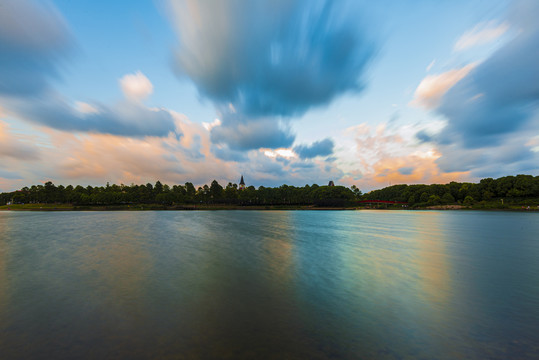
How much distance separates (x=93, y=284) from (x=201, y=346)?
10271 millimetres

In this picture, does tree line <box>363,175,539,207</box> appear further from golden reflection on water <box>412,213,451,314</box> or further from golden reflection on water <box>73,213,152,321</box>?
golden reflection on water <box>73,213,152,321</box>

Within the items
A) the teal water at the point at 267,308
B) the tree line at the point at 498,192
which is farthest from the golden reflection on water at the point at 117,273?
the tree line at the point at 498,192

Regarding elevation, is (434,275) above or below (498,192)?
below

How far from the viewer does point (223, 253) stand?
22.6 meters

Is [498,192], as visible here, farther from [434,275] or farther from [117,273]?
[117,273]

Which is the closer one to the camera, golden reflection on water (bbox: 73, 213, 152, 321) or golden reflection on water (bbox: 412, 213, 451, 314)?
golden reflection on water (bbox: 73, 213, 152, 321)

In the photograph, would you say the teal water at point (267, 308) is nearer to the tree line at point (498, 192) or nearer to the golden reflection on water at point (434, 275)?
the golden reflection on water at point (434, 275)

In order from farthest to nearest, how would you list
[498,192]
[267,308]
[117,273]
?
[498,192], [117,273], [267,308]

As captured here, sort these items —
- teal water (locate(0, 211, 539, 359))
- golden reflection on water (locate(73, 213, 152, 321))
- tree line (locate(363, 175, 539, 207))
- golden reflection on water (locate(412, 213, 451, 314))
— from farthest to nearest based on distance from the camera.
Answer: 1. tree line (locate(363, 175, 539, 207))
2. golden reflection on water (locate(412, 213, 451, 314))
3. golden reflection on water (locate(73, 213, 152, 321))
4. teal water (locate(0, 211, 539, 359))

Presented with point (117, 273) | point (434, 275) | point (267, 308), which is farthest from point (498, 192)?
point (117, 273)

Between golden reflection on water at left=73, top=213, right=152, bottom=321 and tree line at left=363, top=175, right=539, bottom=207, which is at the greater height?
tree line at left=363, top=175, right=539, bottom=207

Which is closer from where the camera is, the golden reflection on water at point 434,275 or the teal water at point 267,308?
the teal water at point 267,308

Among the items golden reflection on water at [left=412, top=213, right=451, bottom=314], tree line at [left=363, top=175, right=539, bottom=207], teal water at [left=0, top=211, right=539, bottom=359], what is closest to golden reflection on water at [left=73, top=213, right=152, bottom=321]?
teal water at [left=0, top=211, right=539, bottom=359]

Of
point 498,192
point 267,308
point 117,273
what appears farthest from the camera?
point 498,192
